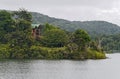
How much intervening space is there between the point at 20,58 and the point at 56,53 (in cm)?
998

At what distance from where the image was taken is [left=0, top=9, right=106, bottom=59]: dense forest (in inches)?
4418

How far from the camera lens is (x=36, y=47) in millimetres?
112938

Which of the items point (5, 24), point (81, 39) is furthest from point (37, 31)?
point (81, 39)

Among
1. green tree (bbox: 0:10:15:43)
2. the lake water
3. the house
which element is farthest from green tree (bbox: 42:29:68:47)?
the lake water

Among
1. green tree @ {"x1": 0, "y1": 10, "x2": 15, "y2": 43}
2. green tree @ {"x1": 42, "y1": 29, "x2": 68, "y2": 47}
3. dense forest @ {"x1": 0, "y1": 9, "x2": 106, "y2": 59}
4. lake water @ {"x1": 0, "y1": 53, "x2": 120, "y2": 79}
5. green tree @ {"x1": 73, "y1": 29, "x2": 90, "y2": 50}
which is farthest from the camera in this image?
green tree @ {"x1": 42, "y1": 29, "x2": 68, "y2": 47}

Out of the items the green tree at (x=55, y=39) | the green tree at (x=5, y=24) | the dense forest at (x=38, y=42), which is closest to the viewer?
the dense forest at (x=38, y=42)

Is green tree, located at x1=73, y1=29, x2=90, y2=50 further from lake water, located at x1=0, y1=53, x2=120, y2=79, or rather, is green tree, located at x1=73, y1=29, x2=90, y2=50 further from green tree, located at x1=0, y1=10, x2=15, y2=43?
lake water, located at x1=0, y1=53, x2=120, y2=79

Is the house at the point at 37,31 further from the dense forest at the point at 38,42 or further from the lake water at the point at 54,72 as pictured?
the lake water at the point at 54,72

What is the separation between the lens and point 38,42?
119500 mm

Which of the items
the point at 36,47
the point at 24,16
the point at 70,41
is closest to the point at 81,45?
the point at 70,41

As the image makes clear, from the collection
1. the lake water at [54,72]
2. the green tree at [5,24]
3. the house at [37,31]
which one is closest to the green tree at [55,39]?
Answer: the house at [37,31]

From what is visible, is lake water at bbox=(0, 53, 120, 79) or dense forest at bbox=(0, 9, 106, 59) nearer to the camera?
lake water at bbox=(0, 53, 120, 79)

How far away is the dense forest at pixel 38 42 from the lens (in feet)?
368

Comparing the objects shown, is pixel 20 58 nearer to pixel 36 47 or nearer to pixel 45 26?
pixel 36 47
